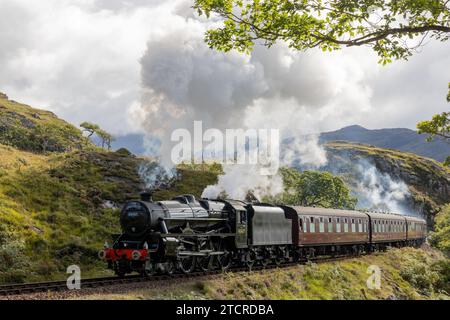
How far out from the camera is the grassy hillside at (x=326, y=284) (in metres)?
15.7

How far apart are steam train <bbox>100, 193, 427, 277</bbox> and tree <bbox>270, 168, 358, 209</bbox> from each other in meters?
24.2

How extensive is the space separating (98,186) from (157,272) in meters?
23.1

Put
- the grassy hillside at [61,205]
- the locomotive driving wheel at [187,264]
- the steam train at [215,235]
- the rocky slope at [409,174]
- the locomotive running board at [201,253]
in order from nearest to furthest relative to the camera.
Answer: the steam train at [215,235], the locomotive running board at [201,253], the locomotive driving wheel at [187,264], the grassy hillside at [61,205], the rocky slope at [409,174]

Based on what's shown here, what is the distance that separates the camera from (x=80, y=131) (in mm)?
100750

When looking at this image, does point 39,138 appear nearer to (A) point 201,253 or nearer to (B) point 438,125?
(A) point 201,253

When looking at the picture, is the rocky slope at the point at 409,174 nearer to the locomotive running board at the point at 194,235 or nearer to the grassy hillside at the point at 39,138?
the grassy hillside at the point at 39,138

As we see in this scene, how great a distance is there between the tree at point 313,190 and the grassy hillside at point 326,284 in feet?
72.1

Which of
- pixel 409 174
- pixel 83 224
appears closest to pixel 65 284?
pixel 83 224

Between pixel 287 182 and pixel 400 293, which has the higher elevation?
pixel 287 182

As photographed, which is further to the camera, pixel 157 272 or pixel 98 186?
pixel 98 186

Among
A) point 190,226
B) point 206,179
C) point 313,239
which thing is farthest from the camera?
point 206,179

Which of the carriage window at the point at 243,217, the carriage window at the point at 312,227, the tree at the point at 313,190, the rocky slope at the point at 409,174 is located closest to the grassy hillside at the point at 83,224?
the carriage window at the point at 243,217
